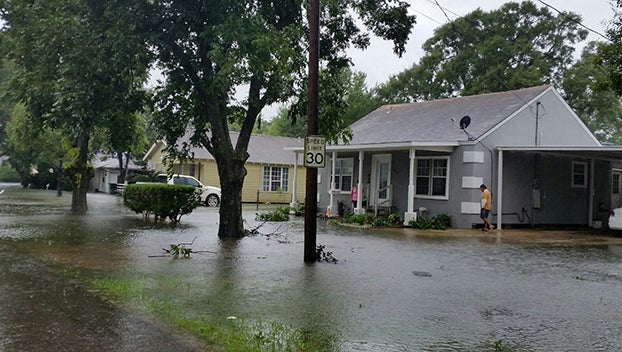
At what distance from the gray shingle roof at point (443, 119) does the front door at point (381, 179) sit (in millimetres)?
944

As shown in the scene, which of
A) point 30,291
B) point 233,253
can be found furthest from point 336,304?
point 233,253

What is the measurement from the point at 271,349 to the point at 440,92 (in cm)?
3739

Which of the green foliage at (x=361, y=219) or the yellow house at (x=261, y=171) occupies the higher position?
the yellow house at (x=261, y=171)

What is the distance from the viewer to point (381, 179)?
74.6 ft

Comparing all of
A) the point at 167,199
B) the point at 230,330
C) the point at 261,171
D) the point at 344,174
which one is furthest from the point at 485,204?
the point at 261,171

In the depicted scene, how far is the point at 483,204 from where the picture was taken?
18.1 meters

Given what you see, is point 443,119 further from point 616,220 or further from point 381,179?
point 616,220

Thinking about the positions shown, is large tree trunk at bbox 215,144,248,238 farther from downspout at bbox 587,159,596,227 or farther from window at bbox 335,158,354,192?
downspout at bbox 587,159,596,227

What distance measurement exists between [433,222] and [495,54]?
2280 cm

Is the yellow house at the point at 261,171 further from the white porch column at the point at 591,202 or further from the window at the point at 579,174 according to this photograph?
the white porch column at the point at 591,202

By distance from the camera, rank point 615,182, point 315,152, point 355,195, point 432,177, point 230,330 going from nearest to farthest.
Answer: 1. point 230,330
2. point 315,152
3. point 432,177
4. point 355,195
5. point 615,182

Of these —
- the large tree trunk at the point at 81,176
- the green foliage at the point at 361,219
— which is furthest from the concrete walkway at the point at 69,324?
the large tree trunk at the point at 81,176

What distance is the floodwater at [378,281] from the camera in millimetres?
5977

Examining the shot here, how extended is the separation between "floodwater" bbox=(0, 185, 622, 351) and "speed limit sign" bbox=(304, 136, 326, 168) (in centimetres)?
193
